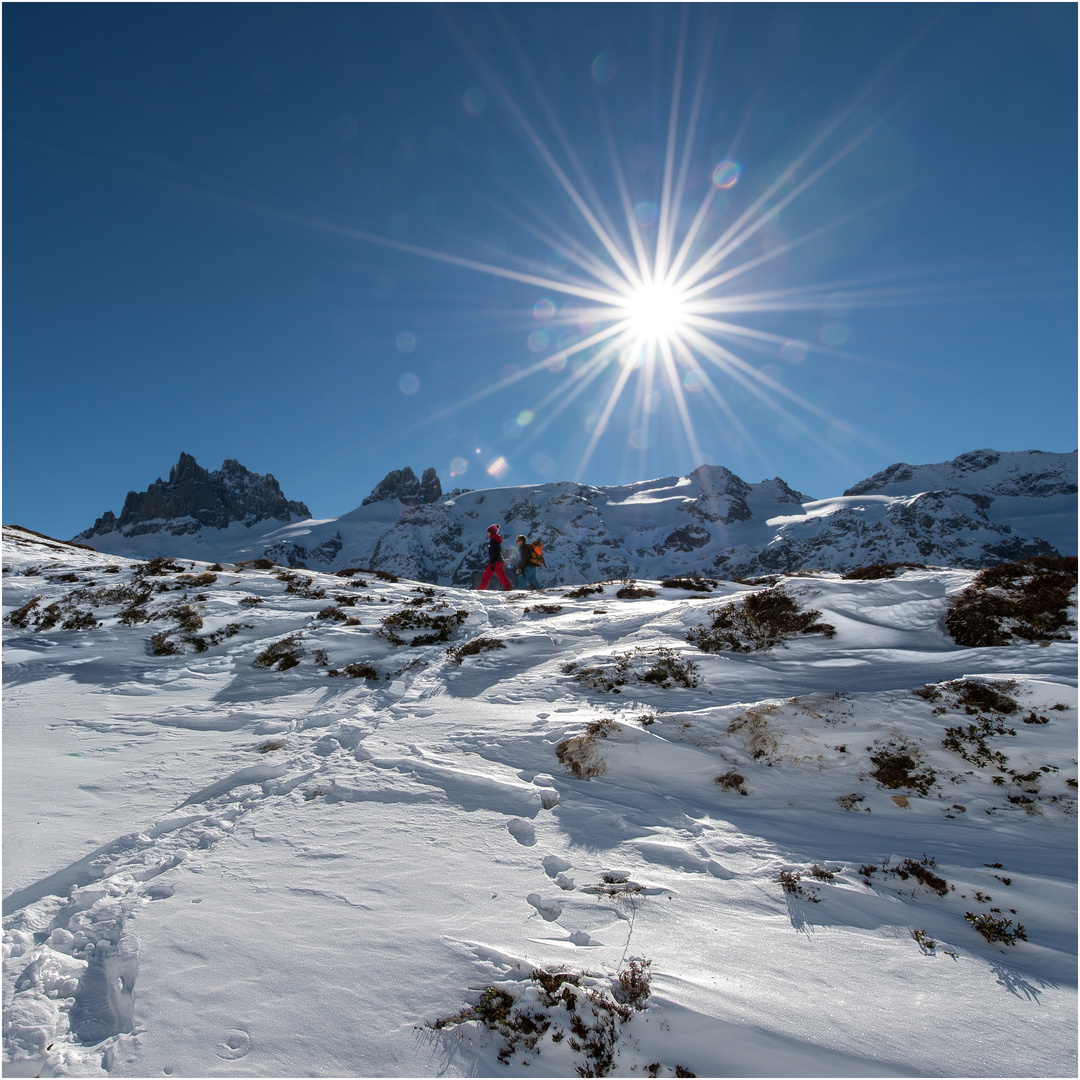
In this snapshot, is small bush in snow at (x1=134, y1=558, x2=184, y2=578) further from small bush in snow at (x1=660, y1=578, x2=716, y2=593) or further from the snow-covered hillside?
small bush in snow at (x1=660, y1=578, x2=716, y2=593)

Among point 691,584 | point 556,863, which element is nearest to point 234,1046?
point 556,863

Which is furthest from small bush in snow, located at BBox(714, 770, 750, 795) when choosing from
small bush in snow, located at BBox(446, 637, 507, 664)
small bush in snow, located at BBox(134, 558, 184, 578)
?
small bush in snow, located at BBox(134, 558, 184, 578)

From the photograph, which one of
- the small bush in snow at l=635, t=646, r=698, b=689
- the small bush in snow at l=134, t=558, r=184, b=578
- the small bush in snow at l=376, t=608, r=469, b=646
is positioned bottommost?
the small bush in snow at l=635, t=646, r=698, b=689

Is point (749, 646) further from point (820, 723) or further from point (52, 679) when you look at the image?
point (52, 679)

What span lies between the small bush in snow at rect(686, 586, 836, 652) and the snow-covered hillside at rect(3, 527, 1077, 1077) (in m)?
0.47

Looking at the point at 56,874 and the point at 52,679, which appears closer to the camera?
the point at 56,874

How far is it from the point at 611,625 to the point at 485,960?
9352 mm

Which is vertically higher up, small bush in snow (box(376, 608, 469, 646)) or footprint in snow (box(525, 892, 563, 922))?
small bush in snow (box(376, 608, 469, 646))

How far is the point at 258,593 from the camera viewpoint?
1584cm

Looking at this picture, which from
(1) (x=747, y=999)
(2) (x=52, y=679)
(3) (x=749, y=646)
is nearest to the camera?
(1) (x=747, y=999)

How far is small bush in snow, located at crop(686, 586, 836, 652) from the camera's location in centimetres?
1030

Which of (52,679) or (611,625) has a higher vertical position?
(611,625)

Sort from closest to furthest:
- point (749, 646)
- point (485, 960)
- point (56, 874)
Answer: point (485, 960)
point (56, 874)
point (749, 646)

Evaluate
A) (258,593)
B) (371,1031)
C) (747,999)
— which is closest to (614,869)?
(747,999)
